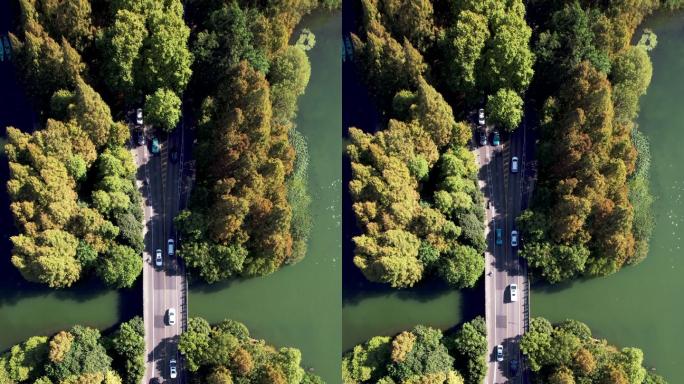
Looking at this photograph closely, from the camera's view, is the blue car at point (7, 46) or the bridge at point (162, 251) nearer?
the bridge at point (162, 251)

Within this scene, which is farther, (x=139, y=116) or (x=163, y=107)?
(x=139, y=116)

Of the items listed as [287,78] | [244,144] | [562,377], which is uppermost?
[287,78]

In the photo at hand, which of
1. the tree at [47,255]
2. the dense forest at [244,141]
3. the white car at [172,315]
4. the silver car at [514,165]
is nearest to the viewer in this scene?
the tree at [47,255]

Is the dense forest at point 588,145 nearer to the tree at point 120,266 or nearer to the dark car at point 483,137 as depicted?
the dark car at point 483,137

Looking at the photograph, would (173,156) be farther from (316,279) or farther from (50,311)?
(50,311)

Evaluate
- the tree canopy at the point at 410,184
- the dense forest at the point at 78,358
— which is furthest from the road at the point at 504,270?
the dense forest at the point at 78,358

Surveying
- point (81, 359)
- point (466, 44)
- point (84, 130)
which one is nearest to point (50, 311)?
point (81, 359)

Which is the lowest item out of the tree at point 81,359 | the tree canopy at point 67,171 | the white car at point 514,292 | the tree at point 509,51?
the tree at point 81,359
